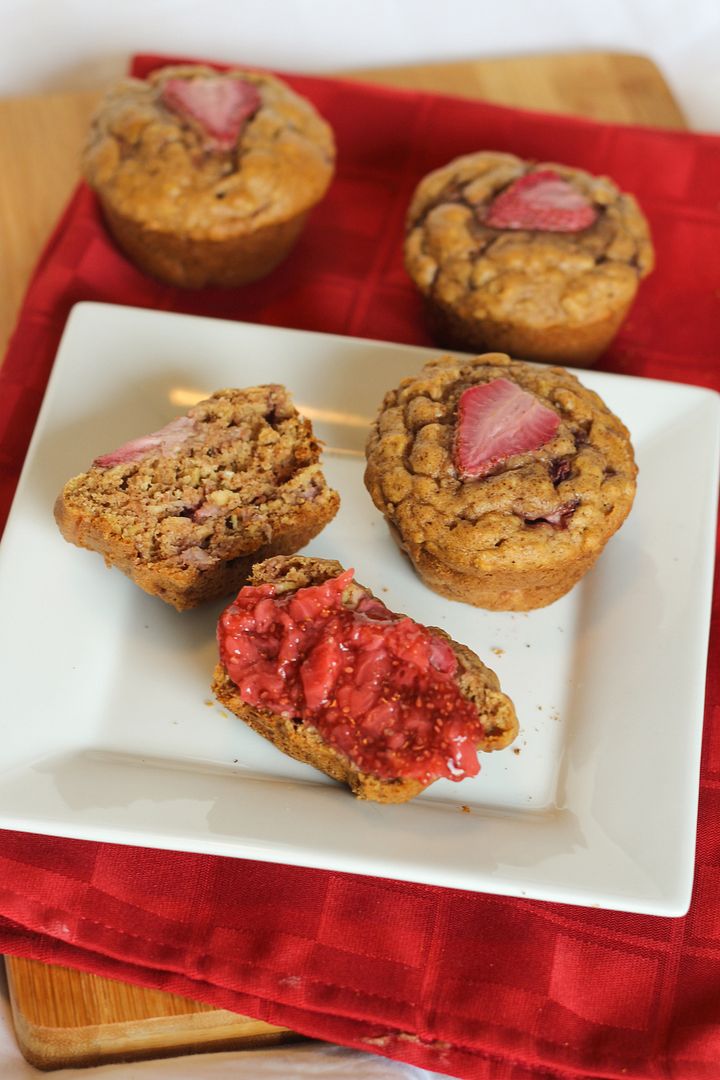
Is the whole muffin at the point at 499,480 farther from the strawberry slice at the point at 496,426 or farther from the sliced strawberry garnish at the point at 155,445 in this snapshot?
the sliced strawberry garnish at the point at 155,445

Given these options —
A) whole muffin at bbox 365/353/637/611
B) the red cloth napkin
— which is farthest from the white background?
the red cloth napkin

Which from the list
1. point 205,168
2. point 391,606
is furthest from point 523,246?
point 391,606

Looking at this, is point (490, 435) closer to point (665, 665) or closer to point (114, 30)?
point (665, 665)

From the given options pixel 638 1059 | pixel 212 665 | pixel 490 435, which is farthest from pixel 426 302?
pixel 638 1059

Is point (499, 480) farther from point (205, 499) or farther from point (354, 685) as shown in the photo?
point (205, 499)

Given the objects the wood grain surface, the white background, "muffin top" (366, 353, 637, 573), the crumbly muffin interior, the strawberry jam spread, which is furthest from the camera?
the white background

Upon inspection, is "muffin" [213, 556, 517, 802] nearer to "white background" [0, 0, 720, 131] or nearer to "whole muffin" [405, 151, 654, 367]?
"whole muffin" [405, 151, 654, 367]

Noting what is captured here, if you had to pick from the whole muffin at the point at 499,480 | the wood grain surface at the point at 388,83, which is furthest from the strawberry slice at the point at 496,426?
the wood grain surface at the point at 388,83
